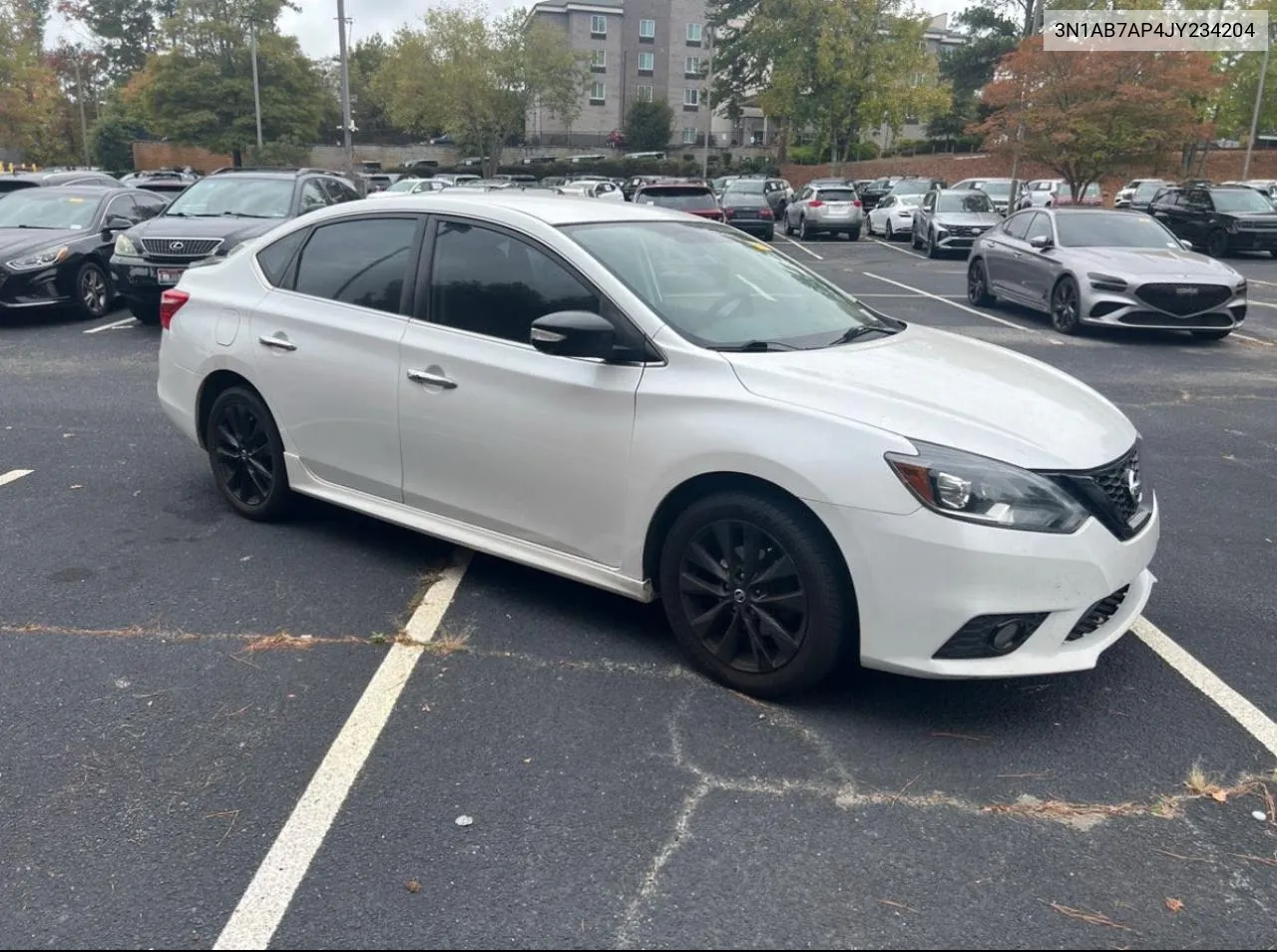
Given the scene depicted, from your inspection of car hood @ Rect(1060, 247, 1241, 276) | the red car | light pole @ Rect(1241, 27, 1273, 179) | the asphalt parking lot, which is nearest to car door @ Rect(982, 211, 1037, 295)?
car hood @ Rect(1060, 247, 1241, 276)

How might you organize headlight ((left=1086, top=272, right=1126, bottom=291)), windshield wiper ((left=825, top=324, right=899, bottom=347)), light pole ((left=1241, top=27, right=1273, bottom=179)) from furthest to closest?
light pole ((left=1241, top=27, right=1273, bottom=179))
headlight ((left=1086, top=272, right=1126, bottom=291))
windshield wiper ((left=825, top=324, right=899, bottom=347))

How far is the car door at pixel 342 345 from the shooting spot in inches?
189

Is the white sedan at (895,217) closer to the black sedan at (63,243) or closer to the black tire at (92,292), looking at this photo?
the black sedan at (63,243)

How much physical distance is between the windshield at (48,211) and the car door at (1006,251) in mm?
11387

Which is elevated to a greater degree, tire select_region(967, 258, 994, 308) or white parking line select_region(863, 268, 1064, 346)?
tire select_region(967, 258, 994, 308)

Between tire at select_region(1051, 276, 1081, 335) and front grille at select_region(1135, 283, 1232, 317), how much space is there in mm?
763

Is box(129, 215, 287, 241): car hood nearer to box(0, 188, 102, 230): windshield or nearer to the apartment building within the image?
box(0, 188, 102, 230): windshield

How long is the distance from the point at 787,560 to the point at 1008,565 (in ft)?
2.28

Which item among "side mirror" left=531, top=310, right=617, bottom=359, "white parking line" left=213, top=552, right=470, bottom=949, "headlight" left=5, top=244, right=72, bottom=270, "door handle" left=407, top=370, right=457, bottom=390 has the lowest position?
"white parking line" left=213, top=552, right=470, bottom=949

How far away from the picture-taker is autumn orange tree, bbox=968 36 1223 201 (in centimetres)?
2578

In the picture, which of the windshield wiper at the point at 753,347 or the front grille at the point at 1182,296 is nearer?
the windshield wiper at the point at 753,347

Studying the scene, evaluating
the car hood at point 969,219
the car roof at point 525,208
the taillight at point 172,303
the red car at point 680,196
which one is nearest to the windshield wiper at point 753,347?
the car roof at point 525,208

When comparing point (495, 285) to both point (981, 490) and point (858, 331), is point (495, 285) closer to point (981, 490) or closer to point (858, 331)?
point (858, 331)

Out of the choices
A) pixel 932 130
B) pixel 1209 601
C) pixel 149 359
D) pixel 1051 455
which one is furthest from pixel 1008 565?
pixel 932 130
